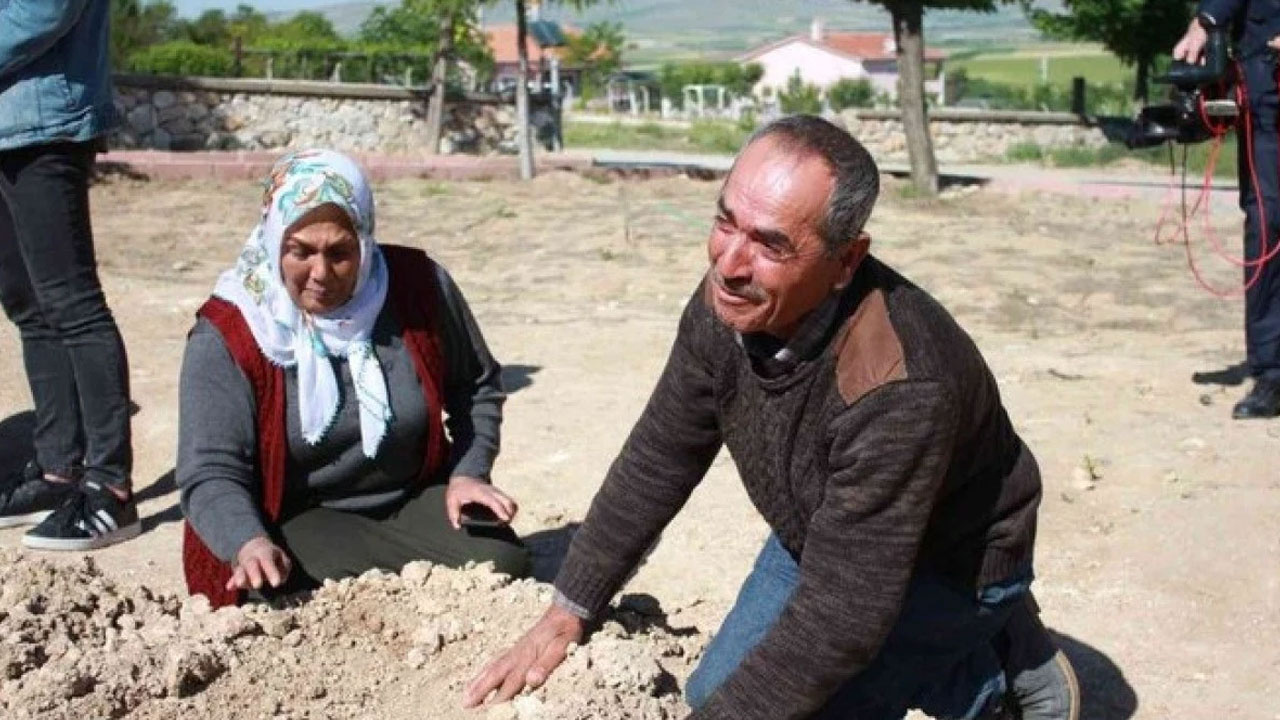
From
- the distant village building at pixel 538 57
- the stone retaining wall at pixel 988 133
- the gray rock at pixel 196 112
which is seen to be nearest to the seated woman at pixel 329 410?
the distant village building at pixel 538 57

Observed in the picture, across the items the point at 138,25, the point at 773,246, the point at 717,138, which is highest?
the point at 138,25

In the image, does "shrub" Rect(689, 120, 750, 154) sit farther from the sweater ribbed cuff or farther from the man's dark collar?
the man's dark collar

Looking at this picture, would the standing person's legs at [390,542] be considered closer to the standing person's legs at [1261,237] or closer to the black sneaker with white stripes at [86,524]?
the black sneaker with white stripes at [86,524]

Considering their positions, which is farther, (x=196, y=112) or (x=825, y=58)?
(x=825, y=58)

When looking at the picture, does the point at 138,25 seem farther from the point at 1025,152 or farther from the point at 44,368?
the point at 44,368

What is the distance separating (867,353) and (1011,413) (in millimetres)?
3997

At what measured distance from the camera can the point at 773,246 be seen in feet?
8.93

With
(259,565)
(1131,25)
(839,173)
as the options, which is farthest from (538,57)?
(839,173)

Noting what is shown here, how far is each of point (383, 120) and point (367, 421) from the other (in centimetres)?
1786

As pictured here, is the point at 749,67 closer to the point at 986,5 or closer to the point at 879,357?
the point at 986,5

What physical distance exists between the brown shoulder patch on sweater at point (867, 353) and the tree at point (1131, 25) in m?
22.2

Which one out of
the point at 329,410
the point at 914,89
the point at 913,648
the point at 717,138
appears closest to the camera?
the point at 913,648

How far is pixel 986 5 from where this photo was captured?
19203 millimetres

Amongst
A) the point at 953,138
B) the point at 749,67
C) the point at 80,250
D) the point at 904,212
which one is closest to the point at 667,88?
the point at 749,67
